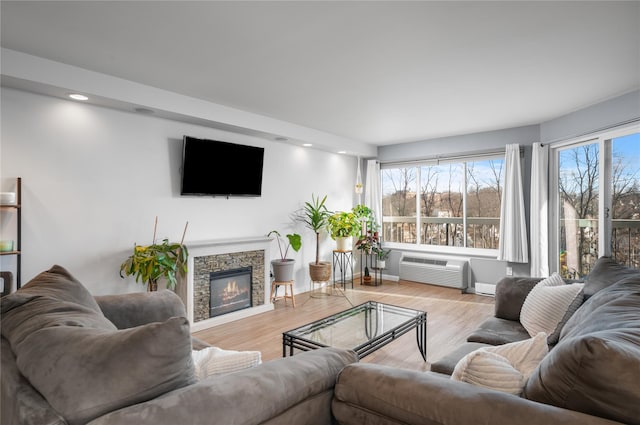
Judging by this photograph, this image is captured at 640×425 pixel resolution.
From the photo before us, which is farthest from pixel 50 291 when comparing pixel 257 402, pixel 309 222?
pixel 309 222

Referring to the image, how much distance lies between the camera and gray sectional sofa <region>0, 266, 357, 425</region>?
89 centimetres

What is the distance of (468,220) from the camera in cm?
582

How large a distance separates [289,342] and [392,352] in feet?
3.96

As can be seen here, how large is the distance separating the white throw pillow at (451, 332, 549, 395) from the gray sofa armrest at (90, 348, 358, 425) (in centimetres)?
46

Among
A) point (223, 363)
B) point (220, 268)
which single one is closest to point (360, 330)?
point (223, 363)

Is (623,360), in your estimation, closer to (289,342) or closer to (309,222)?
(289,342)

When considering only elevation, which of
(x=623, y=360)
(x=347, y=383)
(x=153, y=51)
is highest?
(x=153, y=51)

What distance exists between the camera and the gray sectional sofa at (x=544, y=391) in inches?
34.5

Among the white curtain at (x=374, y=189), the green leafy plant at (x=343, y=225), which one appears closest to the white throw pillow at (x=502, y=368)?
the green leafy plant at (x=343, y=225)

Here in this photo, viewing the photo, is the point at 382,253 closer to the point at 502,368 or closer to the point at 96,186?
the point at 96,186

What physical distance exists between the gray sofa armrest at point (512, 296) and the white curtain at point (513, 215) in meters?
2.57

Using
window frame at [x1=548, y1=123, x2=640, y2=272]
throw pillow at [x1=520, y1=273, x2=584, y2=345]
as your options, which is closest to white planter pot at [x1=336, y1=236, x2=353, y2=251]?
window frame at [x1=548, y1=123, x2=640, y2=272]

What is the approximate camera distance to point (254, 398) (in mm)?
1024

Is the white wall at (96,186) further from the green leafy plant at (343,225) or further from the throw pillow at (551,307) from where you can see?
the throw pillow at (551,307)
